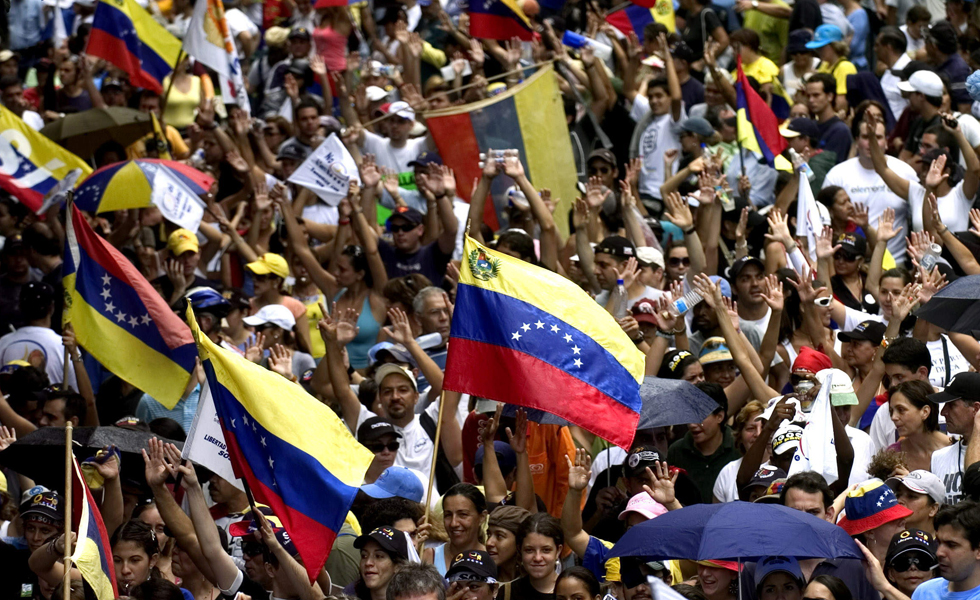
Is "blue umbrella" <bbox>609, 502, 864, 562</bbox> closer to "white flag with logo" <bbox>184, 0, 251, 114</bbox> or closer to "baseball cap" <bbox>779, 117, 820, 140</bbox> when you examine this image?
"baseball cap" <bbox>779, 117, 820, 140</bbox>

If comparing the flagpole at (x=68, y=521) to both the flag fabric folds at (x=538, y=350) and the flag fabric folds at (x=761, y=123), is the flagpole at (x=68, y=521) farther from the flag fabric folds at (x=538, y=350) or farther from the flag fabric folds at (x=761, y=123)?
the flag fabric folds at (x=761, y=123)

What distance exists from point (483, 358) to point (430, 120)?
495 cm

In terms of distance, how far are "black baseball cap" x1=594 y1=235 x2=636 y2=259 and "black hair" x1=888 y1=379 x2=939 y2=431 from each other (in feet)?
8.76

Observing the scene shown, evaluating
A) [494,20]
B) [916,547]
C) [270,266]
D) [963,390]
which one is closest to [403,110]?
[494,20]

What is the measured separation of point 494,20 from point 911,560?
8.88 metres

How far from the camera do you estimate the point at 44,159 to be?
496 inches

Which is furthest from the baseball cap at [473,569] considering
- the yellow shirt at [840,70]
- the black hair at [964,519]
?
the yellow shirt at [840,70]

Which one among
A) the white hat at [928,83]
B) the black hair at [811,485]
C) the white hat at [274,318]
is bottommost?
the white hat at [274,318]

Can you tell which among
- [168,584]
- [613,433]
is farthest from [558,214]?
[168,584]

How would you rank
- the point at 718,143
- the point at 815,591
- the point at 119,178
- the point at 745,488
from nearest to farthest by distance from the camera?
the point at 815,591
the point at 745,488
the point at 119,178
the point at 718,143

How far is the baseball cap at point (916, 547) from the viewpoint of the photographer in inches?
267

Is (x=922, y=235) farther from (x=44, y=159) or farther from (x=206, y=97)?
(x=206, y=97)

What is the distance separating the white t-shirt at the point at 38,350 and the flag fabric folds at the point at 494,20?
17.7ft

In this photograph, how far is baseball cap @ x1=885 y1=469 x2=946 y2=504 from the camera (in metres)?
7.36
